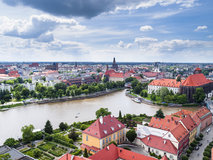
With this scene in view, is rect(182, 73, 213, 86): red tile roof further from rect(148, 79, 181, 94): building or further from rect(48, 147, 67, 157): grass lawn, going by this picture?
rect(48, 147, 67, 157): grass lawn

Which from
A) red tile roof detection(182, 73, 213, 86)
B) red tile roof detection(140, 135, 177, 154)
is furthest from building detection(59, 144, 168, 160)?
red tile roof detection(182, 73, 213, 86)

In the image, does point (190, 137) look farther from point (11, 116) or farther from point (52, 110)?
point (11, 116)

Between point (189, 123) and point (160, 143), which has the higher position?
point (189, 123)

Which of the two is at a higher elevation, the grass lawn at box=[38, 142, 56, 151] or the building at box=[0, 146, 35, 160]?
the building at box=[0, 146, 35, 160]

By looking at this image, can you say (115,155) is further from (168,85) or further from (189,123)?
(168,85)

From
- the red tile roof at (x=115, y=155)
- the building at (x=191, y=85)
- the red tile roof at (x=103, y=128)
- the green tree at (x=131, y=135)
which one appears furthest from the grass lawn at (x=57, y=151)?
the building at (x=191, y=85)

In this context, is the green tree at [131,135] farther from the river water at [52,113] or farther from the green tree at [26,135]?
the river water at [52,113]

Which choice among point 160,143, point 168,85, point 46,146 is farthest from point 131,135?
point 168,85
